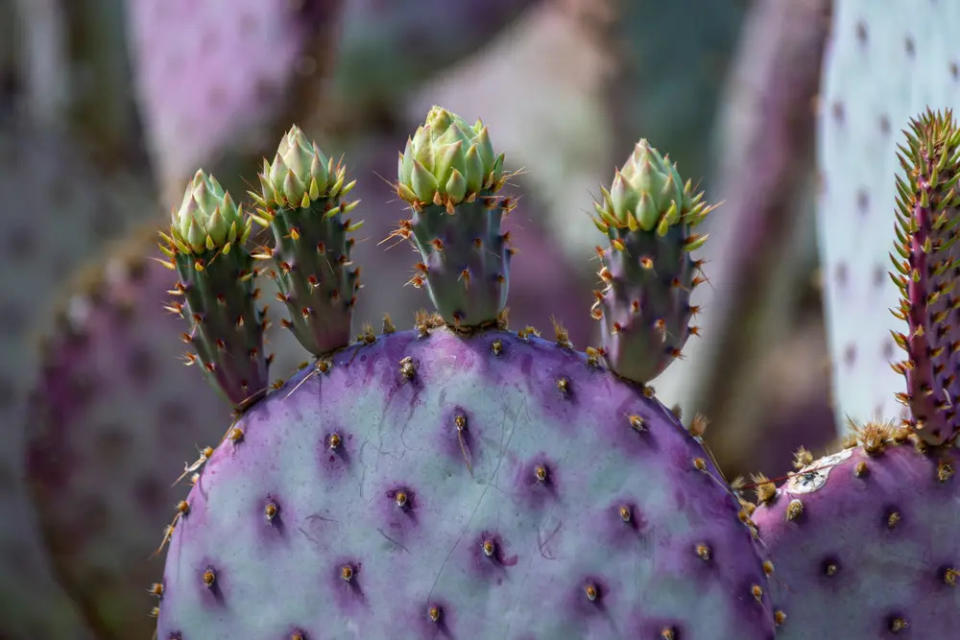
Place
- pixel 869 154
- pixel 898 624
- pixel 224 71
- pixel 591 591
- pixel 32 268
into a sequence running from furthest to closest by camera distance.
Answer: pixel 32 268 < pixel 224 71 < pixel 869 154 < pixel 898 624 < pixel 591 591

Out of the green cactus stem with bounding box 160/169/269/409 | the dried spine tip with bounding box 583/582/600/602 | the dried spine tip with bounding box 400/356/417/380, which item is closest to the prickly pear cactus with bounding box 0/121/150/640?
the green cactus stem with bounding box 160/169/269/409

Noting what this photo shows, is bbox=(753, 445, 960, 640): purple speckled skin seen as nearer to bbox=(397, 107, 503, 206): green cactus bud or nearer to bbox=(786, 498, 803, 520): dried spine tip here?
bbox=(786, 498, 803, 520): dried spine tip

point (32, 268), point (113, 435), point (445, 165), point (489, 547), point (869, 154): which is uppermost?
point (32, 268)

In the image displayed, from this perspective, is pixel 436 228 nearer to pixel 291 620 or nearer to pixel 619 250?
pixel 619 250

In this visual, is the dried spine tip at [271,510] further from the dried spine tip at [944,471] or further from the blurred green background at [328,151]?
the blurred green background at [328,151]

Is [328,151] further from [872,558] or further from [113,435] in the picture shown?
[872,558]

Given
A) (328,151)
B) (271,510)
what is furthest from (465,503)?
(328,151)

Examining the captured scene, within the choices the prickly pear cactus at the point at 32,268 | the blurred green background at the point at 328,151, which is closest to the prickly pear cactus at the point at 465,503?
the blurred green background at the point at 328,151
